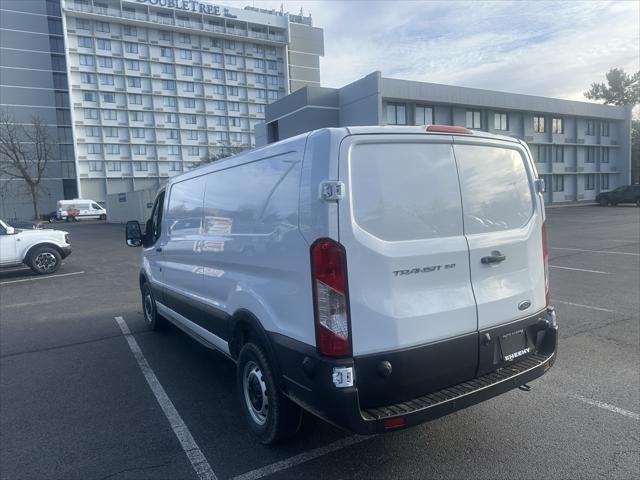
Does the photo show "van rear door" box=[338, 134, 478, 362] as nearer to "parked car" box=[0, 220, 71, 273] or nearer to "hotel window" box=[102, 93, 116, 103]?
"parked car" box=[0, 220, 71, 273]

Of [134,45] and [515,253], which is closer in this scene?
[515,253]

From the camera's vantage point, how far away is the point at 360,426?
8.72ft

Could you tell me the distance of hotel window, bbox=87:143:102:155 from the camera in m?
70.0

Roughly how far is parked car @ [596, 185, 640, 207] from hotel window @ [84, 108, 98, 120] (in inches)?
2643

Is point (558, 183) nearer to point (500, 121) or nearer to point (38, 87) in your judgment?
point (500, 121)

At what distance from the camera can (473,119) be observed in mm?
40469

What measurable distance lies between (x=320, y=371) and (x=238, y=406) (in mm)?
1753

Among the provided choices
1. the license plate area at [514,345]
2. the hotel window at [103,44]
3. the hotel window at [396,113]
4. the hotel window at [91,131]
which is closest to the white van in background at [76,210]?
the hotel window at [91,131]

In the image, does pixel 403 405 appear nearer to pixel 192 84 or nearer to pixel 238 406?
pixel 238 406

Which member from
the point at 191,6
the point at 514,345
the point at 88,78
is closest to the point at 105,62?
the point at 88,78

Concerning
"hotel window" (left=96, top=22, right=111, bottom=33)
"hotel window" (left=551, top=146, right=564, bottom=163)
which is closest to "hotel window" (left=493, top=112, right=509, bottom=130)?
"hotel window" (left=551, top=146, right=564, bottom=163)

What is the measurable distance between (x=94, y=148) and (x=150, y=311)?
238 feet

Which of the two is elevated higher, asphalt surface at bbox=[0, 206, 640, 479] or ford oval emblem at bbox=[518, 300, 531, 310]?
ford oval emblem at bbox=[518, 300, 531, 310]

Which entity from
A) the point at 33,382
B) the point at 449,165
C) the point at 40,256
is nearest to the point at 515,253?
the point at 449,165
